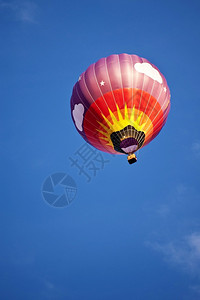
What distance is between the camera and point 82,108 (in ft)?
53.0

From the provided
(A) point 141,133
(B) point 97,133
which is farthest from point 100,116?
(A) point 141,133

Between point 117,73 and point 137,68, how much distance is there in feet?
3.24

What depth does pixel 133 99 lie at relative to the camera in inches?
611

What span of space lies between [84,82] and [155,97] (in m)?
3.36

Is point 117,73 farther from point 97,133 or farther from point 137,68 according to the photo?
point 97,133

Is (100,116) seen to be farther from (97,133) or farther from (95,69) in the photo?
(95,69)

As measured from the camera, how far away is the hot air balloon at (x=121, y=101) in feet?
51.0

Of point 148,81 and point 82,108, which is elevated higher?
point 148,81

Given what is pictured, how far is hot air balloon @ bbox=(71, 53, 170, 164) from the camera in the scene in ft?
51.0

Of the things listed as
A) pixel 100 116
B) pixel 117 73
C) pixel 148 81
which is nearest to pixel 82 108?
pixel 100 116

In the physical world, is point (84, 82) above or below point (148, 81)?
below

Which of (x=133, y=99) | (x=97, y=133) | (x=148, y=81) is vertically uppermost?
(x=148, y=81)

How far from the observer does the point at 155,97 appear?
52.4ft

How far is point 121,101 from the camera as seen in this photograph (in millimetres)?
15477
